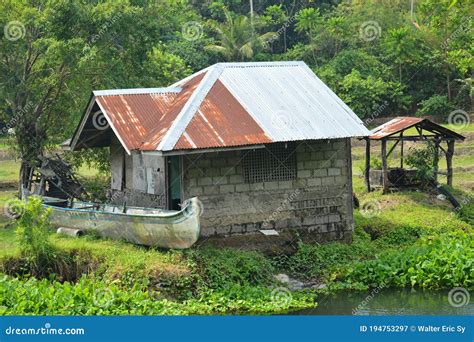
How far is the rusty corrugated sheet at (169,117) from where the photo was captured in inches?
654

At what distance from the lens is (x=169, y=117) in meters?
17.8

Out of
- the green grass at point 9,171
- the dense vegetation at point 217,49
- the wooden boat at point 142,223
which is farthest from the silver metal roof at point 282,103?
the green grass at point 9,171

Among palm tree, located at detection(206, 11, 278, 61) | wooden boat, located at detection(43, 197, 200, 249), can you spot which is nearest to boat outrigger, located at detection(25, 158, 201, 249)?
wooden boat, located at detection(43, 197, 200, 249)

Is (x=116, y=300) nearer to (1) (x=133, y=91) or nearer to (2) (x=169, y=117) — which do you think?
(2) (x=169, y=117)

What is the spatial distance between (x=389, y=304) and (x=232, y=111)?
19.0 ft

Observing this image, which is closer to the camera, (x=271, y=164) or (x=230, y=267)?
(x=230, y=267)

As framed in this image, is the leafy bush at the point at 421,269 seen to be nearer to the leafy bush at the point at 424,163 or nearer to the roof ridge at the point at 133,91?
the leafy bush at the point at 424,163

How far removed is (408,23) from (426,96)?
5039 millimetres

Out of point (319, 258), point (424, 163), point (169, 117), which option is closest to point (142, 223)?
point (169, 117)

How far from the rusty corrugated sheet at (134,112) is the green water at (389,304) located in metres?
5.67

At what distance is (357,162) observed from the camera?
105 ft

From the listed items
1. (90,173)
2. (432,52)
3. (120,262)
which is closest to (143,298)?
(120,262)

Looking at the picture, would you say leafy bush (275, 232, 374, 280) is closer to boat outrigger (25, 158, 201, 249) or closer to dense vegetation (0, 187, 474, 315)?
dense vegetation (0, 187, 474, 315)

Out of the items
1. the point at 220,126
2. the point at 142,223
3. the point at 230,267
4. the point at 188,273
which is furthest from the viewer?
the point at 220,126
